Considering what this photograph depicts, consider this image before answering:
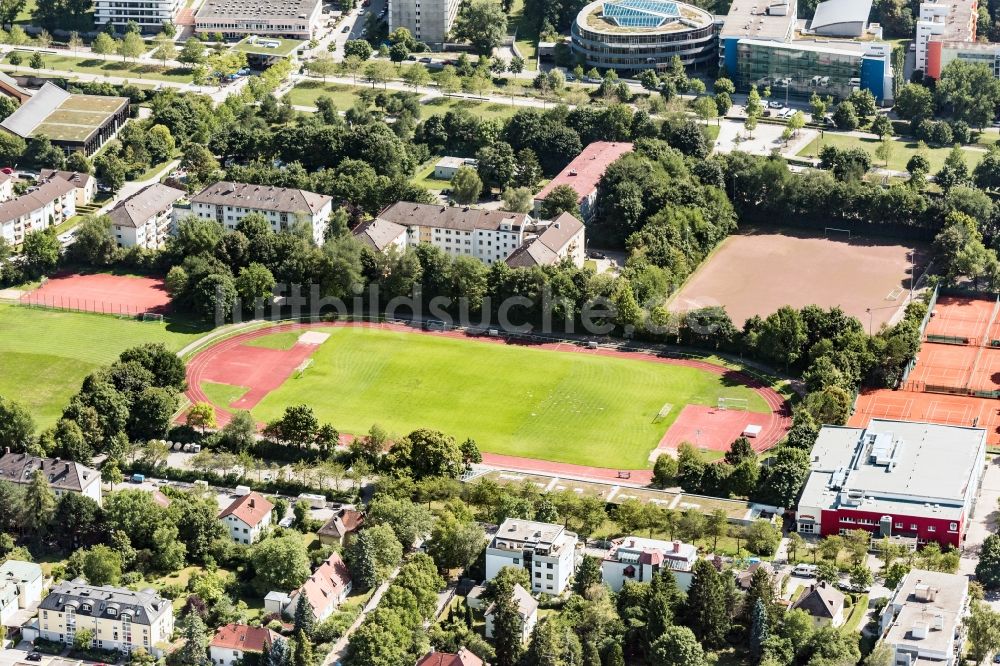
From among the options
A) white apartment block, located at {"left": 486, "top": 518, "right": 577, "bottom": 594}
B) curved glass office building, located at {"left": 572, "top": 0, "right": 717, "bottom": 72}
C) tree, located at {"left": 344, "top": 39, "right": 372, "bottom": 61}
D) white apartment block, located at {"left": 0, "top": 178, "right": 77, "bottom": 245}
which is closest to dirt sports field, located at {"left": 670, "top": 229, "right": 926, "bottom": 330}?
curved glass office building, located at {"left": 572, "top": 0, "right": 717, "bottom": 72}

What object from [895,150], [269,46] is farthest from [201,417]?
[269,46]

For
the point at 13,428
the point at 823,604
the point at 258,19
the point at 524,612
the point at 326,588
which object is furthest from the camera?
the point at 258,19

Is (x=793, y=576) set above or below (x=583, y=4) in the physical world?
below

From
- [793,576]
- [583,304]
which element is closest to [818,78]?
[583,304]

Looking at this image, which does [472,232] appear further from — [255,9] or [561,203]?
[255,9]

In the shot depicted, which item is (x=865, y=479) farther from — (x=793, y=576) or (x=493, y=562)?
(x=493, y=562)
